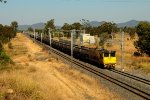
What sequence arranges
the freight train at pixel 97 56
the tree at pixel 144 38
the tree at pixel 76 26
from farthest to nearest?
1. the tree at pixel 76 26
2. the tree at pixel 144 38
3. the freight train at pixel 97 56

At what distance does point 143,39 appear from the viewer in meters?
57.0

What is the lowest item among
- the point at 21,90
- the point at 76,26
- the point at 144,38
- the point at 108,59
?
the point at 108,59

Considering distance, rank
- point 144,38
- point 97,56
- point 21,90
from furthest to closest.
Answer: point 144,38 → point 97,56 → point 21,90

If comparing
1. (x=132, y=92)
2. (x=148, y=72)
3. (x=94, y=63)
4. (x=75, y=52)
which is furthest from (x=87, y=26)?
(x=132, y=92)

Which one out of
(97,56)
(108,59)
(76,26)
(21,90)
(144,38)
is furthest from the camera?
(76,26)

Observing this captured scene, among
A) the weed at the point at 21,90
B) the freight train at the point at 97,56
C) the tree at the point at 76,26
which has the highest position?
the tree at the point at 76,26

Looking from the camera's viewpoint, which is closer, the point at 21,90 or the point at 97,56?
the point at 21,90

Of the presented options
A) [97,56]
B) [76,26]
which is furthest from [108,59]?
[76,26]

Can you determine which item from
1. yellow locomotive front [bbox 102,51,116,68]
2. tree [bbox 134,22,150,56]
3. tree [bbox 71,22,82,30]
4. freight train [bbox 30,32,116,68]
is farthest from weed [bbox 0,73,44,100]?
tree [bbox 71,22,82,30]

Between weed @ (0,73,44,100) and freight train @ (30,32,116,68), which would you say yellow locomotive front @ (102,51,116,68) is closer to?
freight train @ (30,32,116,68)

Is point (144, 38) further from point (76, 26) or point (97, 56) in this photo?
point (76, 26)

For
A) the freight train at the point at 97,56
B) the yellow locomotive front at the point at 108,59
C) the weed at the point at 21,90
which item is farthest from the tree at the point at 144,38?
the weed at the point at 21,90

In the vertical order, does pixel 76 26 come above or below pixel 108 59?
above

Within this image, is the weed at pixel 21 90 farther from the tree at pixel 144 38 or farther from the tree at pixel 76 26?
the tree at pixel 76 26
